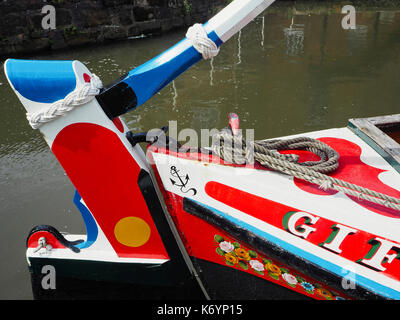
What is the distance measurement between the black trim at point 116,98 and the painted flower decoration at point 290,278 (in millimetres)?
938

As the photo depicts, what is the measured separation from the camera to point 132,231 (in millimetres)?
1592

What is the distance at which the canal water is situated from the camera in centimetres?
279

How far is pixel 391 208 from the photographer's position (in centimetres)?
136

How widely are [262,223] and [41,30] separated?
6.91 meters

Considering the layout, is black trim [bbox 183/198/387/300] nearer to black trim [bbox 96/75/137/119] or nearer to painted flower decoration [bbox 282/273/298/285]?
painted flower decoration [bbox 282/273/298/285]

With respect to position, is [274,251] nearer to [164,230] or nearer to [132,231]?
[164,230]

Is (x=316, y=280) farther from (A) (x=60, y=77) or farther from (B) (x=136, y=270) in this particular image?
(A) (x=60, y=77)

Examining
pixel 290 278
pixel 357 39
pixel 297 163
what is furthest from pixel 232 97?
pixel 357 39

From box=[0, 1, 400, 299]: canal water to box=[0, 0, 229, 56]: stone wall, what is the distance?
28cm

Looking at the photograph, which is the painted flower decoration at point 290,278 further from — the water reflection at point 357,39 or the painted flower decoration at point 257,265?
the water reflection at point 357,39

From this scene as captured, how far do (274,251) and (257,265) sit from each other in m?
0.15
